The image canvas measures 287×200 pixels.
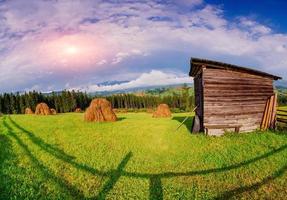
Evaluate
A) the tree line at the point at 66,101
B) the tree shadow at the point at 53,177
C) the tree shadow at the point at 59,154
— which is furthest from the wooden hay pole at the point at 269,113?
the tree line at the point at 66,101

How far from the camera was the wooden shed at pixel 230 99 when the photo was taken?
19.9m

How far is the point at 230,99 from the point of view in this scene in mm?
20234

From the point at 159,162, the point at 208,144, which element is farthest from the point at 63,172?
the point at 208,144

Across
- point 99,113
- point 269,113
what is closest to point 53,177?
point 269,113

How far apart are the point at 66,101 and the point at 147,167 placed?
313 feet

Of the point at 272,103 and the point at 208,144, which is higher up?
the point at 272,103

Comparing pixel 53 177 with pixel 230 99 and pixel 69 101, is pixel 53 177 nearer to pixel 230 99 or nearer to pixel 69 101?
pixel 230 99

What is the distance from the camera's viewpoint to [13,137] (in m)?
22.2

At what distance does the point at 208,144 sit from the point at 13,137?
15.4 meters

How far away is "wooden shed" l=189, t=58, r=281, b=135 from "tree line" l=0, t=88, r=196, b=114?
6815 cm

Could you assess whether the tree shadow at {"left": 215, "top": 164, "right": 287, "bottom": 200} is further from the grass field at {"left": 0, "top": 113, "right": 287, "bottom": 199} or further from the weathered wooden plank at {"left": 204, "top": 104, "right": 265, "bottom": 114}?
the weathered wooden plank at {"left": 204, "top": 104, "right": 265, "bottom": 114}

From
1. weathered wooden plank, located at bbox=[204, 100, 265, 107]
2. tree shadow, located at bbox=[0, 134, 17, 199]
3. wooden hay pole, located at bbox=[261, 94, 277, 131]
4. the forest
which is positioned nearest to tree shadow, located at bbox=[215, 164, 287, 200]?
tree shadow, located at bbox=[0, 134, 17, 199]

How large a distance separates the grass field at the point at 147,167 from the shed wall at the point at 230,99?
1489mm

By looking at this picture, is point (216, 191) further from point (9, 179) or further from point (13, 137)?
point (13, 137)
